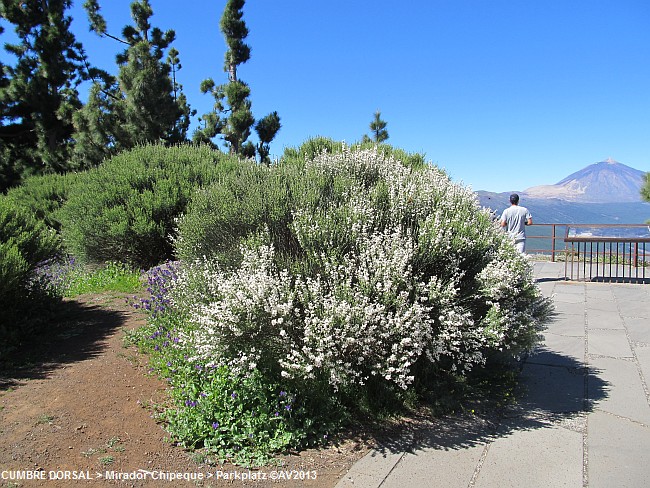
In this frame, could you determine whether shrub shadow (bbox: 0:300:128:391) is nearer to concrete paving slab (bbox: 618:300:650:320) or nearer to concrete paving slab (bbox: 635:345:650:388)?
concrete paving slab (bbox: 635:345:650:388)

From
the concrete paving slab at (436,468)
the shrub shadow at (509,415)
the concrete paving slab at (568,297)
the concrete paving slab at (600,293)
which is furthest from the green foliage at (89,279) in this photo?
the concrete paving slab at (600,293)

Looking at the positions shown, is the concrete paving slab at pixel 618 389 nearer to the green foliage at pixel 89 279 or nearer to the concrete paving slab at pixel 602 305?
the concrete paving slab at pixel 602 305

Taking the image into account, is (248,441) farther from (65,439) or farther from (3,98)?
(3,98)

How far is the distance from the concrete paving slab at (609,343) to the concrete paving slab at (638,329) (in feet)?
0.36

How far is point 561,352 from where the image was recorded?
5438 millimetres

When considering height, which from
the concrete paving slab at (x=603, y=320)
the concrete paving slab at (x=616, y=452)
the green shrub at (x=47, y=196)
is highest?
the green shrub at (x=47, y=196)

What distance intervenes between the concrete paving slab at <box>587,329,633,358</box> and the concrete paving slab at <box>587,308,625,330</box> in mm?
216

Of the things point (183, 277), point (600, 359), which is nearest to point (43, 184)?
point (183, 277)

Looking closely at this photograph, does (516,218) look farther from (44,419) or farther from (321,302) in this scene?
(44,419)

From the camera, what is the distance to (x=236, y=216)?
4.24 metres

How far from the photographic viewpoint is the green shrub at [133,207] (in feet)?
26.8

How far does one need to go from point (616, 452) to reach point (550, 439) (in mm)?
419

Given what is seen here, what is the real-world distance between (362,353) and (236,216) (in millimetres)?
1854

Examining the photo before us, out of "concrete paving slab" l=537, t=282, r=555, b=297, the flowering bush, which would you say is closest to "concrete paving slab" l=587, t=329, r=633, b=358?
the flowering bush
